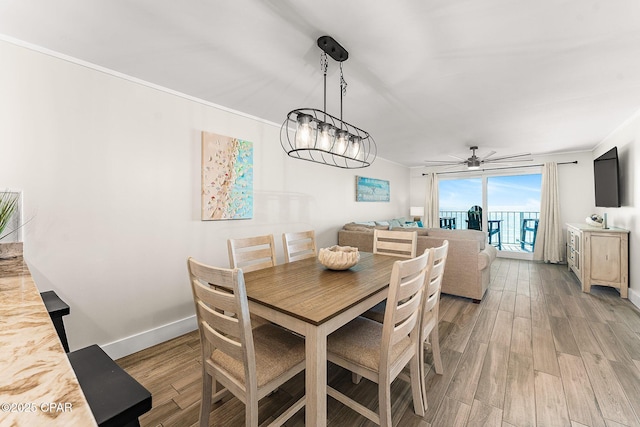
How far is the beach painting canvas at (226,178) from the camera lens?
8.91 feet

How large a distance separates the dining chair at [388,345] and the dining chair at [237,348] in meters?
0.24

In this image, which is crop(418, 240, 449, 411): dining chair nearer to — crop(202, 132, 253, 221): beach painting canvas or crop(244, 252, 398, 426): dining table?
crop(244, 252, 398, 426): dining table

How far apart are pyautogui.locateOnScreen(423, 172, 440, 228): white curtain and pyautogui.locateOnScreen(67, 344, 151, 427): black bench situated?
22.9ft

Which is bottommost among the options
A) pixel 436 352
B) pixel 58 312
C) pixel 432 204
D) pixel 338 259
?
pixel 436 352

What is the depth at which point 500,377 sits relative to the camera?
→ 6.27ft

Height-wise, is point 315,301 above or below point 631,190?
below

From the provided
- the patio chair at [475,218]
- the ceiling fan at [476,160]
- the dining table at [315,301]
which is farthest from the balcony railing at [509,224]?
the dining table at [315,301]

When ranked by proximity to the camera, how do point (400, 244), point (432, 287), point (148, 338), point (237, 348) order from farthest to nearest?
1. point (400, 244)
2. point (148, 338)
3. point (432, 287)
4. point (237, 348)

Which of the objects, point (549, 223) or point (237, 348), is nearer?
point (237, 348)

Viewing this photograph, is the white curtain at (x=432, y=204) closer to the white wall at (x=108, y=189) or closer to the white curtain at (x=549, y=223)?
the white curtain at (x=549, y=223)

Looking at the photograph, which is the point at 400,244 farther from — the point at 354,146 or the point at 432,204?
the point at 432,204

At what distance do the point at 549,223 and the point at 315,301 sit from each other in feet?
20.8

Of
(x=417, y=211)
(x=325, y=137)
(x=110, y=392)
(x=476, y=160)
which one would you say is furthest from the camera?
(x=417, y=211)

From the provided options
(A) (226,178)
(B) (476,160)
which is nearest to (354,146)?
(A) (226,178)
